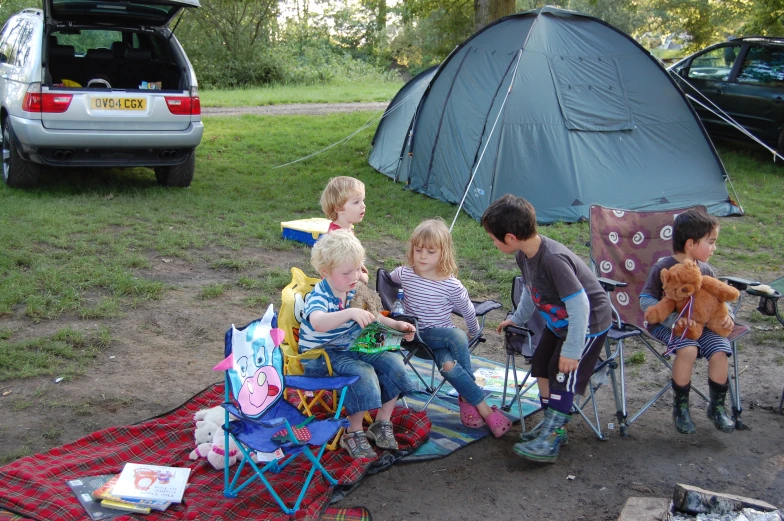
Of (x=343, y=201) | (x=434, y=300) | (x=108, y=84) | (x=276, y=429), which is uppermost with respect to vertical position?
(x=108, y=84)

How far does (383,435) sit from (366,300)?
0.64 metres

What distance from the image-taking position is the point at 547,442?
3.50 meters

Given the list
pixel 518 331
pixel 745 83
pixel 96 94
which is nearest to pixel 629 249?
pixel 518 331

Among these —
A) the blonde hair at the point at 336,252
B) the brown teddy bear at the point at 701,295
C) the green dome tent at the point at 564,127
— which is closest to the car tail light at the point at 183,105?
the green dome tent at the point at 564,127

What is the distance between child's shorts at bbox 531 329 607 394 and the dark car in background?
270 inches

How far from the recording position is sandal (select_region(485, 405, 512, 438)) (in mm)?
3791

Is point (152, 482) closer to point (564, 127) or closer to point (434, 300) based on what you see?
point (434, 300)

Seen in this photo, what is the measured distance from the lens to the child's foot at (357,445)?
11.3 feet

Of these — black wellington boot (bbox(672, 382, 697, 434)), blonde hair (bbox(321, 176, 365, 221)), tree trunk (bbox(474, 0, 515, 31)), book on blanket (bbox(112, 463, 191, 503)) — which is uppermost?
tree trunk (bbox(474, 0, 515, 31))

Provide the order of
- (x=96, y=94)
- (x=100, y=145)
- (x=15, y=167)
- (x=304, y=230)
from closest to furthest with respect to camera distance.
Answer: (x=304, y=230), (x=96, y=94), (x=100, y=145), (x=15, y=167)

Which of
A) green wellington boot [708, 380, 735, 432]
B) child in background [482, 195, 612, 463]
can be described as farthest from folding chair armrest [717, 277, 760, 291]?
child in background [482, 195, 612, 463]

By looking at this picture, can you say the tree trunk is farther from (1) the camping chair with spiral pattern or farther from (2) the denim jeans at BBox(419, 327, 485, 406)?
(2) the denim jeans at BBox(419, 327, 485, 406)

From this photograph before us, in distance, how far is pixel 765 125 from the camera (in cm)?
997

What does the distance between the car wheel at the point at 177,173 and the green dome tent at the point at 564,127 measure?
2.66 metres
